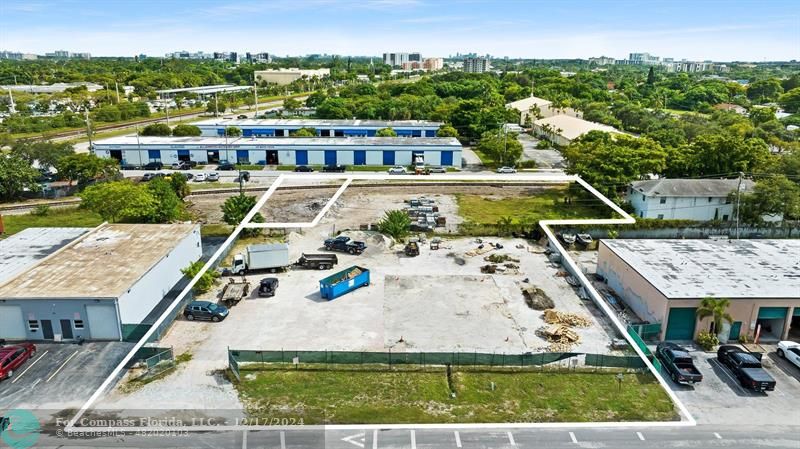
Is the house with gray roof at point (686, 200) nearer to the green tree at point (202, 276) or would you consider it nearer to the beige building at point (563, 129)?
the beige building at point (563, 129)

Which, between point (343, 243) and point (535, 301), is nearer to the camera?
point (535, 301)

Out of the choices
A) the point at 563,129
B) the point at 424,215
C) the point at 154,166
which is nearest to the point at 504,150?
the point at 563,129

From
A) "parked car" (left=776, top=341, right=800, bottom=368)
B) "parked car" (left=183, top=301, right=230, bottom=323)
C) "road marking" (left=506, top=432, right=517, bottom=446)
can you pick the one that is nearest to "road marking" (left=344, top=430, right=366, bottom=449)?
"road marking" (left=506, top=432, right=517, bottom=446)

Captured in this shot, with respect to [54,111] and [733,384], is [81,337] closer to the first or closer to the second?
[733,384]

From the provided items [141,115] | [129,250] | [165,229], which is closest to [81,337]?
[129,250]

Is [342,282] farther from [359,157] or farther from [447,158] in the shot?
[447,158]

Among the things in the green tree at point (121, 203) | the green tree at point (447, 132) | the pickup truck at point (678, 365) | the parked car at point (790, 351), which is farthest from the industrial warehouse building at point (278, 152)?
the parked car at point (790, 351)
